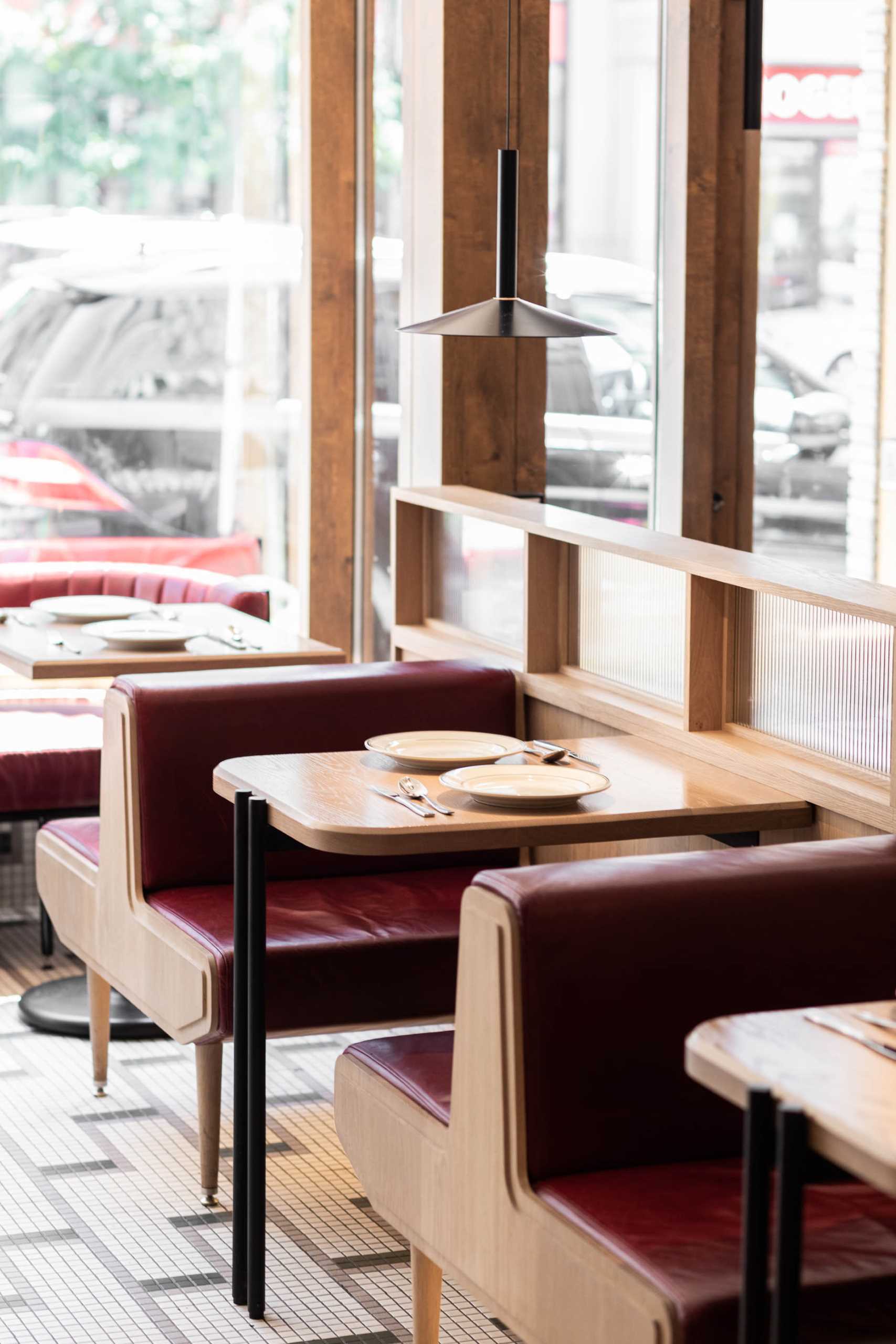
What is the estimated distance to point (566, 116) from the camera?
17.5 ft

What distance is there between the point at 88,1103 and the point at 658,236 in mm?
2812

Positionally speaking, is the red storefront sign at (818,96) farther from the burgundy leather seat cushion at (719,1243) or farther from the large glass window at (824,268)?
the burgundy leather seat cushion at (719,1243)

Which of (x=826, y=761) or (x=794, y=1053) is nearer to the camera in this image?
(x=794, y=1053)

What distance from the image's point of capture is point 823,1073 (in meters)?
1.81

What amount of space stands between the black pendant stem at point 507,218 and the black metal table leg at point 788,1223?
2.10 m

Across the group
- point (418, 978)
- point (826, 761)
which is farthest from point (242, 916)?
point (826, 761)

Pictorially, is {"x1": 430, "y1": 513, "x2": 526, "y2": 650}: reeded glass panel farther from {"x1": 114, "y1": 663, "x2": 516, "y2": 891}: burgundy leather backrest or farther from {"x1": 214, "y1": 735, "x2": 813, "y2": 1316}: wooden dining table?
{"x1": 214, "y1": 735, "x2": 813, "y2": 1316}: wooden dining table

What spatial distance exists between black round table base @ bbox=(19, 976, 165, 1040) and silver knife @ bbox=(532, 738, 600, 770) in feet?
4.46

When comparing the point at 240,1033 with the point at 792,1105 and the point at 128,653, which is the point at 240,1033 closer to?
the point at 792,1105

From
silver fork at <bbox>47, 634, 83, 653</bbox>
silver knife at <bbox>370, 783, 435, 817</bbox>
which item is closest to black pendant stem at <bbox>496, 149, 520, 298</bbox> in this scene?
silver knife at <bbox>370, 783, 435, 817</bbox>

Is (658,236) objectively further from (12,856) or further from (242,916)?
(242,916)

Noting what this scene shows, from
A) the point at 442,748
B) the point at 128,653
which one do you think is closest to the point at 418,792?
the point at 442,748

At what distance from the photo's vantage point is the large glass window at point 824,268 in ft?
17.6

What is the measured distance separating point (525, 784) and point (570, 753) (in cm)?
34
